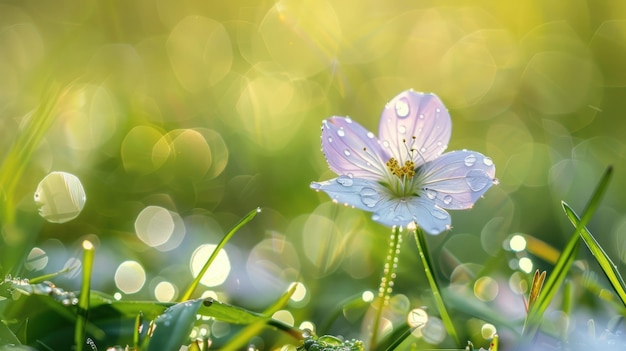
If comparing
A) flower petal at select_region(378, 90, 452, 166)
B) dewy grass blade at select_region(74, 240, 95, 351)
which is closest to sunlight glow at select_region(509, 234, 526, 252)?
flower petal at select_region(378, 90, 452, 166)

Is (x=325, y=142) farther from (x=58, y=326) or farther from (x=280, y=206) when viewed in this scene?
(x=280, y=206)

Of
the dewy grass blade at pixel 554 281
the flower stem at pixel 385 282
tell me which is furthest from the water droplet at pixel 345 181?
the dewy grass blade at pixel 554 281

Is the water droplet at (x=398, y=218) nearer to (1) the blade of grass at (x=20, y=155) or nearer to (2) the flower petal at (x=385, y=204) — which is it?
(2) the flower petal at (x=385, y=204)

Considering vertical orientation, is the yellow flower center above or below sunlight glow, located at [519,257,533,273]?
above

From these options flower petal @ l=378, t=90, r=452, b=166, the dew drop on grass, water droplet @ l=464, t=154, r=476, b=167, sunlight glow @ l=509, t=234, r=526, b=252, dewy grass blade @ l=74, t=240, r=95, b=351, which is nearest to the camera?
dewy grass blade @ l=74, t=240, r=95, b=351

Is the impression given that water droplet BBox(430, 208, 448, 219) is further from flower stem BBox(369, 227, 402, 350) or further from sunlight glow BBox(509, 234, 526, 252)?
sunlight glow BBox(509, 234, 526, 252)

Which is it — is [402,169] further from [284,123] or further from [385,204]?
[284,123]

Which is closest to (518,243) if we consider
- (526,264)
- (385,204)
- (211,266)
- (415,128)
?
(526,264)

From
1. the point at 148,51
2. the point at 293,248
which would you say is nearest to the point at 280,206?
the point at 293,248
